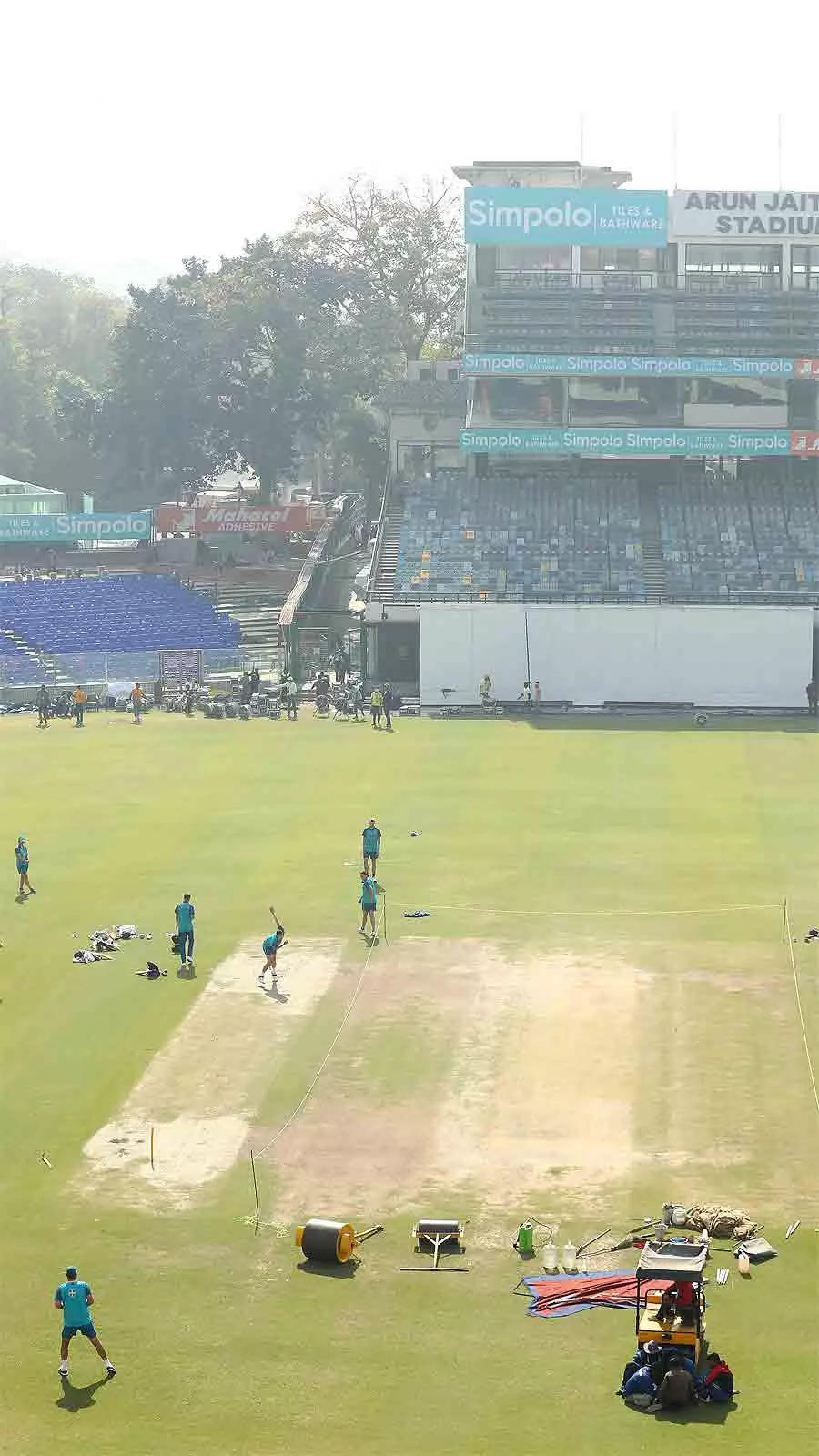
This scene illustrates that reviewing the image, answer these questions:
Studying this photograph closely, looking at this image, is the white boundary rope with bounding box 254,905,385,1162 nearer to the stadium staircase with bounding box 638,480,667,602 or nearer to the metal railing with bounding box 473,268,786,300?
the stadium staircase with bounding box 638,480,667,602

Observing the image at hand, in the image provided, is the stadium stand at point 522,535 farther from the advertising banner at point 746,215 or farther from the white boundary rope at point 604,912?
the white boundary rope at point 604,912

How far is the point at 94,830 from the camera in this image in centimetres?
5341

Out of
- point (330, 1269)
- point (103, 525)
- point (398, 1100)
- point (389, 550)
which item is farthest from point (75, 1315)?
point (103, 525)

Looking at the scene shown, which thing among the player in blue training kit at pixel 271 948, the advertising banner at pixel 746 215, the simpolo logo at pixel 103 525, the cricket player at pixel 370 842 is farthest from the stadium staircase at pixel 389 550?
the player in blue training kit at pixel 271 948

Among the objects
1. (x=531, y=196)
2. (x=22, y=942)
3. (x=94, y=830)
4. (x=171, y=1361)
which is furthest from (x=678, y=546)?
(x=171, y=1361)

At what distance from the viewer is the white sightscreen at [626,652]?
259 ft

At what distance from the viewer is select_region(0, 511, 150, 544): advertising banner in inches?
3984

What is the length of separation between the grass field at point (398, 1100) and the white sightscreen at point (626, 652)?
2038 centimetres

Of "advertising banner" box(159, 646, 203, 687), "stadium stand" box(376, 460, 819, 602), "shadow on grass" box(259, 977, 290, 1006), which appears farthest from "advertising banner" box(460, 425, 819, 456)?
"shadow on grass" box(259, 977, 290, 1006)

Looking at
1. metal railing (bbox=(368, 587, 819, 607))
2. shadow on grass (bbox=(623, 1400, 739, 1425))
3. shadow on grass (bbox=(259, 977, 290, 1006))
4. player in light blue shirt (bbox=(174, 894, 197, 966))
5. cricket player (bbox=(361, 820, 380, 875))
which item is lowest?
shadow on grass (bbox=(623, 1400, 739, 1425))

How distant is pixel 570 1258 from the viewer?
24906 millimetres

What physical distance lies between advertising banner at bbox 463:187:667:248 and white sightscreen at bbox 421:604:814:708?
22020 millimetres

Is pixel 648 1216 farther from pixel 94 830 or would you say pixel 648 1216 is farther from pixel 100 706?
pixel 100 706

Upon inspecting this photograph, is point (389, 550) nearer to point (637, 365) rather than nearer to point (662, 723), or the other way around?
point (637, 365)
